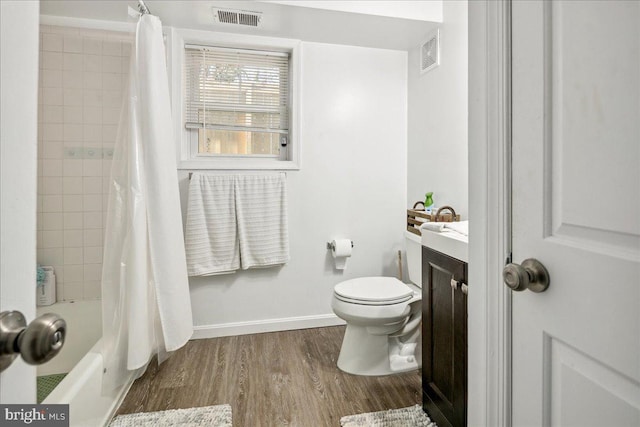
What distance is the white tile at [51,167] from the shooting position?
6.93 feet

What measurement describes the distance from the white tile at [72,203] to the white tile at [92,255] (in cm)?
26

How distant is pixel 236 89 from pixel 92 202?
121 cm

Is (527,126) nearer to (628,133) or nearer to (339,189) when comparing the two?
(628,133)

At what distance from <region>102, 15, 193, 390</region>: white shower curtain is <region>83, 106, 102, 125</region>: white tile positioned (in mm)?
617

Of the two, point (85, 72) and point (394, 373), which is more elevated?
point (85, 72)

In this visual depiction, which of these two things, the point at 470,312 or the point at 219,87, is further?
the point at 219,87

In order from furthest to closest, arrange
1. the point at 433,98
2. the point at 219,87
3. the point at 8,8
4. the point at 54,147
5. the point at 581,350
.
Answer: the point at 219,87 → the point at 433,98 → the point at 54,147 → the point at 581,350 → the point at 8,8

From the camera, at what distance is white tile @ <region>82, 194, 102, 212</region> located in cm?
219

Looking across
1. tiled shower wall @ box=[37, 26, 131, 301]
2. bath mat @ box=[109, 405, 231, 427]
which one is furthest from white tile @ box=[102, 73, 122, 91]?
bath mat @ box=[109, 405, 231, 427]

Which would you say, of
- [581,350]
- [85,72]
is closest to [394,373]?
[581,350]

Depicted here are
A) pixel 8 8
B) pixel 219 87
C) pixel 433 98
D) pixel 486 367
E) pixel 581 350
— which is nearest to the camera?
pixel 8 8

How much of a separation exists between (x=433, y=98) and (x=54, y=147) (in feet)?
7.94

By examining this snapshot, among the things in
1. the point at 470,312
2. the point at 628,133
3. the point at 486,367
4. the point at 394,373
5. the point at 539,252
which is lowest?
the point at 394,373

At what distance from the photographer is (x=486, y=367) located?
0.75m
